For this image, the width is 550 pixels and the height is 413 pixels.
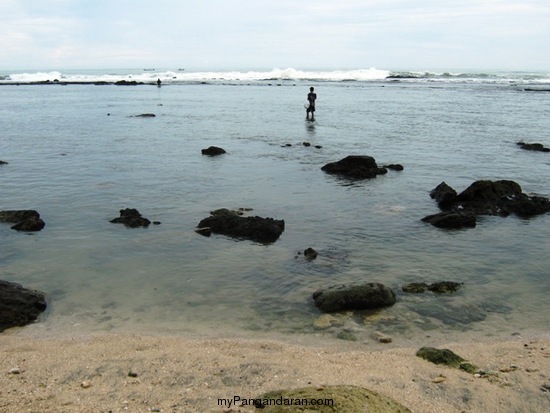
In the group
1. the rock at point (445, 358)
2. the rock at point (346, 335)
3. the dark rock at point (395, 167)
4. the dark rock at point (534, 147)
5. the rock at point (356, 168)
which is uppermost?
the rock at point (445, 358)

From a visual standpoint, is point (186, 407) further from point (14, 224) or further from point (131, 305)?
point (14, 224)

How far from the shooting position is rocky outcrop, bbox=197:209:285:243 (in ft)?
40.1

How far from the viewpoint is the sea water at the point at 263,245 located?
8500mm

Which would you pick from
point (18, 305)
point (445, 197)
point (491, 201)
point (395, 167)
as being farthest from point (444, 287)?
point (395, 167)

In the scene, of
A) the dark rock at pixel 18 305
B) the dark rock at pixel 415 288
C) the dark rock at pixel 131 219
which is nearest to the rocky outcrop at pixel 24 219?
the dark rock at pixel 131 219

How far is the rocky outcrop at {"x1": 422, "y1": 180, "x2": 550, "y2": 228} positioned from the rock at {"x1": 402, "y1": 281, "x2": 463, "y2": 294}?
169 inches

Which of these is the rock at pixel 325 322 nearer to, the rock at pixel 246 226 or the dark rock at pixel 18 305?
the rock at pixel 246 226

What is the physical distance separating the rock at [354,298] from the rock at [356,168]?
34.8 ft

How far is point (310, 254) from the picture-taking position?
36.2 ft

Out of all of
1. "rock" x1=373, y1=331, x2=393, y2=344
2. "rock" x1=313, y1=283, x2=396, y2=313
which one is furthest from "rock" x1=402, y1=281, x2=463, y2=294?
"rock" x1=373, y1=331, x2=393, y2=344

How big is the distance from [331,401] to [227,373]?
1773 millimetres

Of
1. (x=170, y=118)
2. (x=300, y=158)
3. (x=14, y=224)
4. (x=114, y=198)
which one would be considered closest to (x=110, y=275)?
(x=14, y=224)

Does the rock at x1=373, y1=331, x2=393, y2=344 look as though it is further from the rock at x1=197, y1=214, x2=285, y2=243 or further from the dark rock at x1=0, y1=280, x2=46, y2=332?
the dark rock at x1=0, y1=280, x2=46, y2=332

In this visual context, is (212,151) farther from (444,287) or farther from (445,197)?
(444,287)
